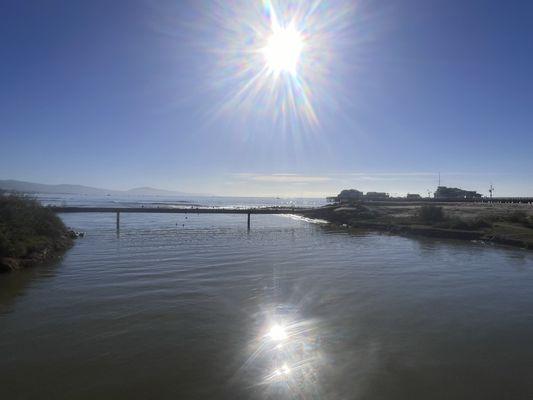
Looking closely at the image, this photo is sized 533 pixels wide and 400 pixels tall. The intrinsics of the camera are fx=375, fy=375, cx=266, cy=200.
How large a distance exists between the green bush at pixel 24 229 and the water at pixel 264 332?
2154 millimetres

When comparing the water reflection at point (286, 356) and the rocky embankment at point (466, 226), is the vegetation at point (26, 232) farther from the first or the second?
the rocky embankment at point (466, 226)

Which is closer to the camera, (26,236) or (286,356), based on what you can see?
(286,356)

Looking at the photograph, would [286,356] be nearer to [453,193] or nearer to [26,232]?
[26,232]

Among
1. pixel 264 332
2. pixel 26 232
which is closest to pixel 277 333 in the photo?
pixel 264 332

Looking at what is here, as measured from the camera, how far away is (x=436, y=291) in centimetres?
1579

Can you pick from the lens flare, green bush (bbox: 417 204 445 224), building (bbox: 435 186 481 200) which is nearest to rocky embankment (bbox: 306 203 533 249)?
green bush (bbox: 417 204 445 224)

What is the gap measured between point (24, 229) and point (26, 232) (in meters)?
0.30

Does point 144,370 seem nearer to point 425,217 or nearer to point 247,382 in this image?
point 247,382

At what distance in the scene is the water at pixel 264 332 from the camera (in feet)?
25.2

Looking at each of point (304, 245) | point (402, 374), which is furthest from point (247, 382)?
point (304, 245)

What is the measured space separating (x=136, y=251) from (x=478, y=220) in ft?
117

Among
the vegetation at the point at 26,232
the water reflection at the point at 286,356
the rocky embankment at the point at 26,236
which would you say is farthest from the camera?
the vegetation at the point at 26,232

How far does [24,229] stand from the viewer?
22797mm

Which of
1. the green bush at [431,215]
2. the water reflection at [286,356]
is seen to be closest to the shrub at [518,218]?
the green bush at [431,215]
